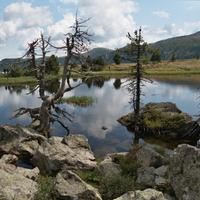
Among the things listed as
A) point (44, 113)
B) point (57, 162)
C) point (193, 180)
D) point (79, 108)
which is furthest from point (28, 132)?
point (79, 108)

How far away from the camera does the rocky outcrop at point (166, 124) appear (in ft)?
90.1

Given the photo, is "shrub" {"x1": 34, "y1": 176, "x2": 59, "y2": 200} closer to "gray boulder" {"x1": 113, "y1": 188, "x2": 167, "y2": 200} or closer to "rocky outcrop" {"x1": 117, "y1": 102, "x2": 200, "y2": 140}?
"gray boulder" {"x1": 113, "y1": 188, "x2": 167, "y2": 200}

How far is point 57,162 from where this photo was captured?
50.4ft

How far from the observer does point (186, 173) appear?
9.73 m

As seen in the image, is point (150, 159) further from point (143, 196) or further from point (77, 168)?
point (143, 196)

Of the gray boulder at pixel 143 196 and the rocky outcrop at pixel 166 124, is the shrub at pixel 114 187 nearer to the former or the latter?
the gray boulder at pixel 143 196

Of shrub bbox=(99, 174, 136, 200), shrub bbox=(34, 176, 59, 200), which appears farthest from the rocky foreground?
shrub bbox=(99, 174, 136, 200)

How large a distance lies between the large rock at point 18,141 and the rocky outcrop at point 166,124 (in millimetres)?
13804

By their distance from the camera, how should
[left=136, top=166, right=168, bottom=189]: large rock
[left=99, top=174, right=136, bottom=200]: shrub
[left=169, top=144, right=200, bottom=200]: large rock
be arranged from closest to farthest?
1. [left=169, top=144, right=200, bottom=200]: large rock
2. [left=99, top=174, right=136, bottom=200]: shrub
3. [left=136, top=166, right=168, bottom=189]: large rock

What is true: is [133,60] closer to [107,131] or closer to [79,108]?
[107,131]

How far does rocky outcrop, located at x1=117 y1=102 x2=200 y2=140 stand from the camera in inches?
1081

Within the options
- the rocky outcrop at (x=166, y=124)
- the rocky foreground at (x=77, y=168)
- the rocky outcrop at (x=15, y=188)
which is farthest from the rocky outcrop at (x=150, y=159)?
the rocky outcrop at (x=166, y=124)

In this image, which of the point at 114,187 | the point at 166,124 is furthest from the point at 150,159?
the point at 166,124

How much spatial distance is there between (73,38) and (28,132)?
996 cm
